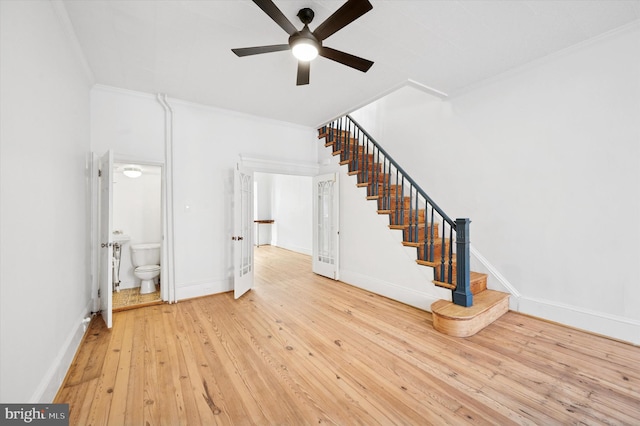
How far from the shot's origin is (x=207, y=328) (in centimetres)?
301

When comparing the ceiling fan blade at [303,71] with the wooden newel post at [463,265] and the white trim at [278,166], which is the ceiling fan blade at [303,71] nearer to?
the white trim at [278,166]

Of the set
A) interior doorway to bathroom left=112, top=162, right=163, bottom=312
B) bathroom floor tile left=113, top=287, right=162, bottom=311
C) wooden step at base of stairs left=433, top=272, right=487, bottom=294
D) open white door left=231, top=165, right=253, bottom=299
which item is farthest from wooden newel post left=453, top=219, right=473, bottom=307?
interior doorway to bathroom left=112, top=162, right=163, bottom=312

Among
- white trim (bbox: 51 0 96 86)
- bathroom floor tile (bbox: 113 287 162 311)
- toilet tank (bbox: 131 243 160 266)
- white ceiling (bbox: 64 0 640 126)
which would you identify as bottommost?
bathroom floor tile (bbox: 113 287 162 311)

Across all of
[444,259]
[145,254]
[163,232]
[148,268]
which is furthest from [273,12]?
[145,254]

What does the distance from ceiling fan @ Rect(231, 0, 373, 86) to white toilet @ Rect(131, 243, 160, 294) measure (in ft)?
11.6

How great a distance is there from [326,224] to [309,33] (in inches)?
140

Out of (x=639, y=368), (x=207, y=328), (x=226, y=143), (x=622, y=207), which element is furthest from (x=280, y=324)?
(x=622, y=207)

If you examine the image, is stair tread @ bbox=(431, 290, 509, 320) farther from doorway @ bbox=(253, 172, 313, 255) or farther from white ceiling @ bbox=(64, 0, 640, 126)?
doorway @ bbox=(253, 172, 313, 255)

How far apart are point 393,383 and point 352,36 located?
311 centimetres

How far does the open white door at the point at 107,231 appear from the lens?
2953 millimetres

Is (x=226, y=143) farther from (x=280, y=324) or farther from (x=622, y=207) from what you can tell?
(x=622, y=207)

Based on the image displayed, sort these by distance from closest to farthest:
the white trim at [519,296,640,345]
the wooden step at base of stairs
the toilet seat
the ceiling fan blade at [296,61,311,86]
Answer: the ceiling fan blade at [296,61,311,86], the white trim at [519,296,640,345], the wooden step at base of stairs, the toilet seat

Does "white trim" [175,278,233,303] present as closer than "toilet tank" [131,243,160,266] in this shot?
Yes

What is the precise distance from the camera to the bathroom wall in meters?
4.46
